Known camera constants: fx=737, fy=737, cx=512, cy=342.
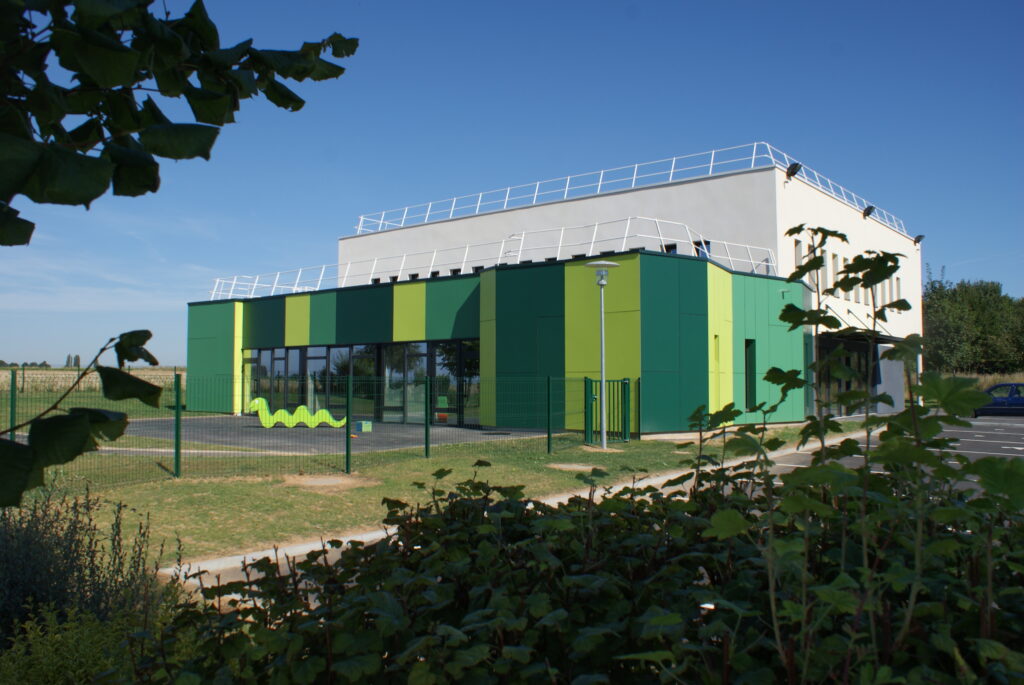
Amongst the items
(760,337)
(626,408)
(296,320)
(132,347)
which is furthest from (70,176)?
(296,320)

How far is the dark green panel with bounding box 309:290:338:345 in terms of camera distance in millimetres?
28281

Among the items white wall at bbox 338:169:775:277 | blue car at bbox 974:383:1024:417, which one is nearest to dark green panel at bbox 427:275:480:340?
white wall at bbox 338:169:775:277

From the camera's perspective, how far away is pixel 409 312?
25.9 meters

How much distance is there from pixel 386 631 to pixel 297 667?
250 millimetres

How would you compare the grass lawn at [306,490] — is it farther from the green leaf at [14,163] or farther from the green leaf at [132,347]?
the green leaf at [14,163]

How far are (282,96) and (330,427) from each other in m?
21.2

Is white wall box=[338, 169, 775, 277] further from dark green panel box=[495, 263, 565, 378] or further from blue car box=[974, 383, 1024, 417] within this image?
blue car box=[974, 383, 1024, 417]

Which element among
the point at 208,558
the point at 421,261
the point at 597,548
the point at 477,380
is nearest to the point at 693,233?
the point at 477,380

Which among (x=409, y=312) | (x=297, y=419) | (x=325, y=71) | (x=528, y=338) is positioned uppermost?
(x=409, y=312)

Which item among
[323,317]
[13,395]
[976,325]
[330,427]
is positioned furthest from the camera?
[976,325]

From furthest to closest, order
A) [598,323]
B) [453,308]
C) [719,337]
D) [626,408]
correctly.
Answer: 1. [453,308]
2. [719,337]
3. [598,323]
4. [626,408]

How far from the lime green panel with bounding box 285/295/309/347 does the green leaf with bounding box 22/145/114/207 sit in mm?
28639

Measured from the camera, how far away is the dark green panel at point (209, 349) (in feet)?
103

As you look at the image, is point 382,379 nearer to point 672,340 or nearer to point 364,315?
point 364,315
